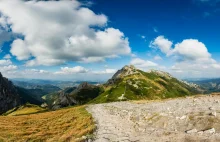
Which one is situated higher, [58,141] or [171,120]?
[171,120]

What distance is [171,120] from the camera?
3612 centimetres

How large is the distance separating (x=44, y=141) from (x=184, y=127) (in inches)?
897

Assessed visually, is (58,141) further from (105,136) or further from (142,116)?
(142,116)

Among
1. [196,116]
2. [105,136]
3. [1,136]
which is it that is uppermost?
[196,116]

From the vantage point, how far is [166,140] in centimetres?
2752

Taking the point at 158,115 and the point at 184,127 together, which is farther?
the point at 158,115

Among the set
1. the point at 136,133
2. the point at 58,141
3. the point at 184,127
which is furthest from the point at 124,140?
the point at 58,141

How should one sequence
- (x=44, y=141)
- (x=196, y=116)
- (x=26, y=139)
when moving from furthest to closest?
(x=26, y=139) < (x=44, y=141) < (x=196, y=116)

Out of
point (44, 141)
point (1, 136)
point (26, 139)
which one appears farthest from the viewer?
point (1, 136)

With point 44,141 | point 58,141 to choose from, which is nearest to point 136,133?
point 58,141

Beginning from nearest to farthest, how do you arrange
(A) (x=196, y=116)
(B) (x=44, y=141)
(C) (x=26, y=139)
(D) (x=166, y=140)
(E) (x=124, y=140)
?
(D) (x=166, y=140) < (E) (x=124, y=140) < (A) (x=196, y=116) < (B) (x=44, y=141) < (C) (x=26, y=139)

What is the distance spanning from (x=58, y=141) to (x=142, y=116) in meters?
16.8

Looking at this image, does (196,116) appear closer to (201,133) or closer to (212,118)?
(212,118)

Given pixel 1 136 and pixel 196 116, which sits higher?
pixel 196 116
